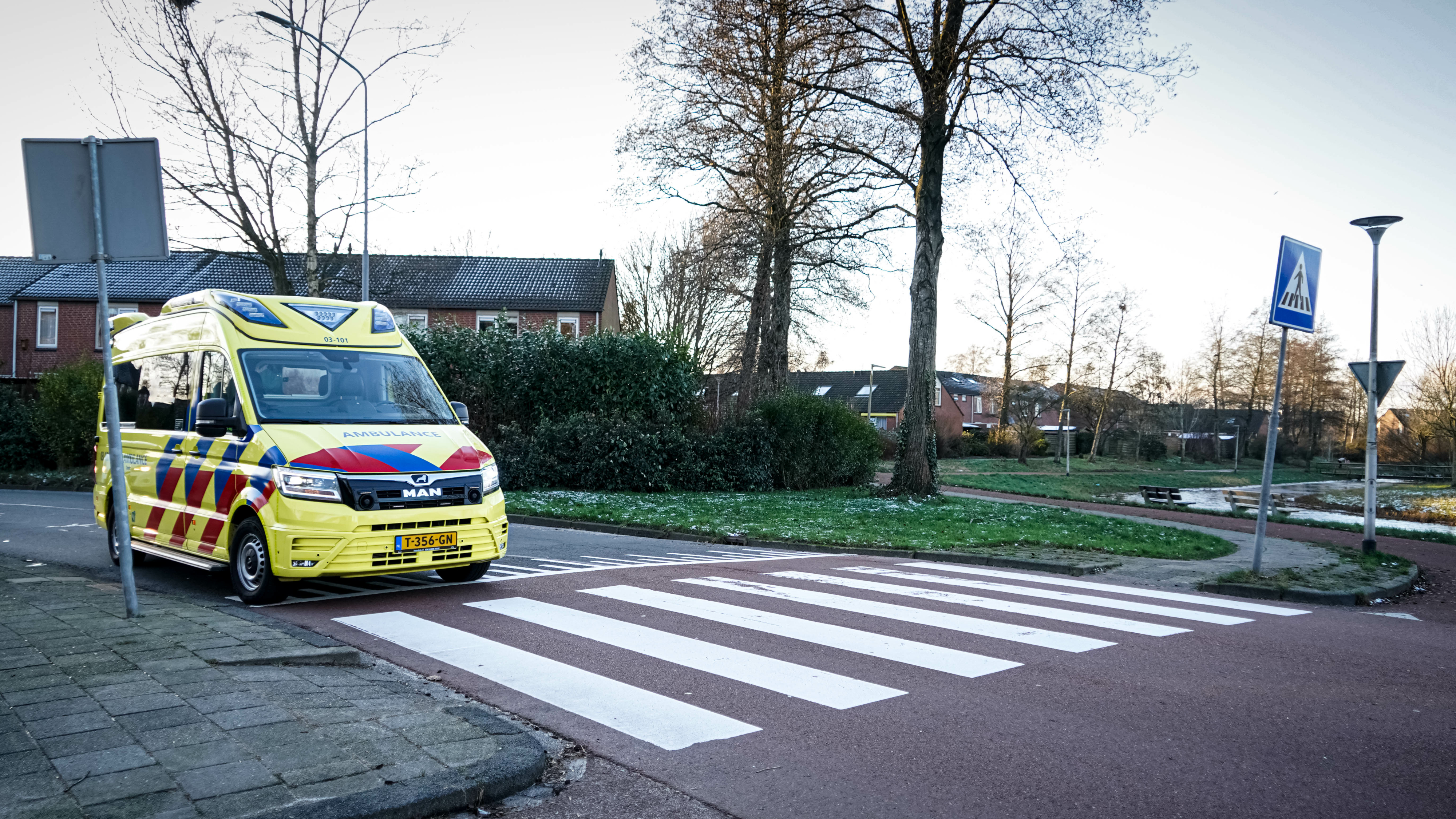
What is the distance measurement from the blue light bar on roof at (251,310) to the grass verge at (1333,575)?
952cm

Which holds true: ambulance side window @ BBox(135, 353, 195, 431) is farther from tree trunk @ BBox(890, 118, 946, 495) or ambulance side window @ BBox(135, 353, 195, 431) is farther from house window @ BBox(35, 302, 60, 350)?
house window @ BBox(35, 302, 60, 350)

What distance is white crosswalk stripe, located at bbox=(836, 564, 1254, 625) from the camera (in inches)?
298

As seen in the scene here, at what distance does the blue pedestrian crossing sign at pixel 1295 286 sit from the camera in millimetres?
9586

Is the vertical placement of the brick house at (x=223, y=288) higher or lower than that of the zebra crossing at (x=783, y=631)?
higher

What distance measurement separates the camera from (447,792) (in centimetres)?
358

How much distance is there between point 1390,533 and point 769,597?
16788 mm

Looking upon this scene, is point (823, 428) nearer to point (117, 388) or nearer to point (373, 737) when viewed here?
point (117, 388)

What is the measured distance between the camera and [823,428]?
24.7m

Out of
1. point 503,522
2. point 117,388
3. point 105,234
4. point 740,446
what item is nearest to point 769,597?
point 503,522

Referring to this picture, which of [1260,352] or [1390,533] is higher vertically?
[1260,352]

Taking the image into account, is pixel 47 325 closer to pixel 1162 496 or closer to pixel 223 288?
pixel 223 288

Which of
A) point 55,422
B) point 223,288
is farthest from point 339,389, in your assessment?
point 223,288

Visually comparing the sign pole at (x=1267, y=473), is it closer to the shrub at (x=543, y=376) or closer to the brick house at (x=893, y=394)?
the shrub at (x=543, y=376)

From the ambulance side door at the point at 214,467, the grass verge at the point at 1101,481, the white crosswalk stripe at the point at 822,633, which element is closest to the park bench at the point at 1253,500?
the grass verge at the point at 1101,481
